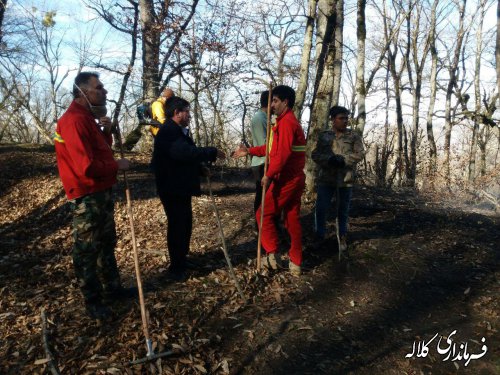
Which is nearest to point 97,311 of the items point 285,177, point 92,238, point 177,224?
point 92,238

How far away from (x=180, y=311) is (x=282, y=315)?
113cm

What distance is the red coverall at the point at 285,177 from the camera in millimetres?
4941

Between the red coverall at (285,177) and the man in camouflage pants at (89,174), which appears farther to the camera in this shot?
the red coverall at (285,177)

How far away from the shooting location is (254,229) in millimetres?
7035

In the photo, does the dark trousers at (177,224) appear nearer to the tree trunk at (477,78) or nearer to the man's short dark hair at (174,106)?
the man's short dark hair at (174,106)

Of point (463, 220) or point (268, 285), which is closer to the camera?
point (268, 285)

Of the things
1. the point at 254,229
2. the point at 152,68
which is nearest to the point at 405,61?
the point at 152,68

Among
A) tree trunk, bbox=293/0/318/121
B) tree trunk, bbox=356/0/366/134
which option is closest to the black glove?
tree trunk, bbox=293/0/318/121

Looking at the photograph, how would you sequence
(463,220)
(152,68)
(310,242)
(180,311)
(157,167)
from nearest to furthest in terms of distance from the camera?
(180,311), (157,167), (310,242), (463,220), (152,68)

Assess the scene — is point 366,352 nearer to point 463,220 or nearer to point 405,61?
point 463,220

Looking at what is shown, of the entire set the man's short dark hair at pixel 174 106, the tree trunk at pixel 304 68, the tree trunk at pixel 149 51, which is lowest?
the man's short dark hair at pixel 174 106

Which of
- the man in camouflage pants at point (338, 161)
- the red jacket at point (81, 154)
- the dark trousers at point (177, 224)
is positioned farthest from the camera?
the man in camouflage pants at point (338, 161)

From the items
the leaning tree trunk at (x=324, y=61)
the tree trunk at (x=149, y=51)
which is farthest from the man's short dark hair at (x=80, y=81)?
the tree trunk at (x=149, y=51)

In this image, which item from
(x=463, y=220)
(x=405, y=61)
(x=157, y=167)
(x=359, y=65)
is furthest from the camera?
(x=405, y=61)
